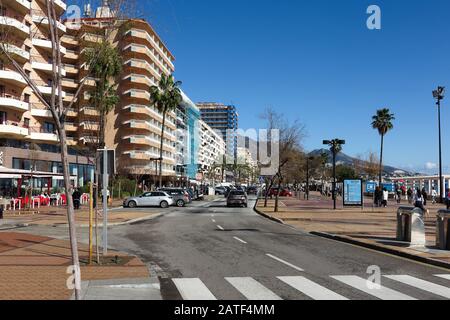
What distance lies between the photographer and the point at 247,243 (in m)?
16.5

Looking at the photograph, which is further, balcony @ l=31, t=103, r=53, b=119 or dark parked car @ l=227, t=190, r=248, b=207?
balcony @ l=31, t=103, r=53, b=119

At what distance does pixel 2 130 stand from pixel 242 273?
44.9m

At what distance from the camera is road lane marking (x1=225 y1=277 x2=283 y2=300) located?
8.28m

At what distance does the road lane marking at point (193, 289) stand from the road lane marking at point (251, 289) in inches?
23.6

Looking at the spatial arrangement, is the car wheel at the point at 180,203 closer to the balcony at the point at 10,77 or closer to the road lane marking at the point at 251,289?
the balcony at the point at 10,77

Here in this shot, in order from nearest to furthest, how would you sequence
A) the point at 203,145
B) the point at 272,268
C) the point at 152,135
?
the point at 272,268
the point at 152,135
the point at 203,145

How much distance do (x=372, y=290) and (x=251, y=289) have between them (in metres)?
2.19

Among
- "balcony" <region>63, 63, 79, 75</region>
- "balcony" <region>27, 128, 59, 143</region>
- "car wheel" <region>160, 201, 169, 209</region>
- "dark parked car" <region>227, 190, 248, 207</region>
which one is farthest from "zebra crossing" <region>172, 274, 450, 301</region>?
"balcony" <region>63, 63, 79, 75</region>

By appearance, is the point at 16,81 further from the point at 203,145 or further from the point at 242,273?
the point at 203,145

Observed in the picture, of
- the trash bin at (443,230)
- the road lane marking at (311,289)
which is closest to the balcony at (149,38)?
the trash bin at (443,230)

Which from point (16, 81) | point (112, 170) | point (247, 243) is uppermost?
point (16, 81)

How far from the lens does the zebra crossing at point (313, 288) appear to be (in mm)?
8359

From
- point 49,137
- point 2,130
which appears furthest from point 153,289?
point 49,137

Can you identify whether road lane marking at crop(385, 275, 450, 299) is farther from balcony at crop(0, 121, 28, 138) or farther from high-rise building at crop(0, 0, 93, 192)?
balcony at crop(0, 121, 28, 138)
